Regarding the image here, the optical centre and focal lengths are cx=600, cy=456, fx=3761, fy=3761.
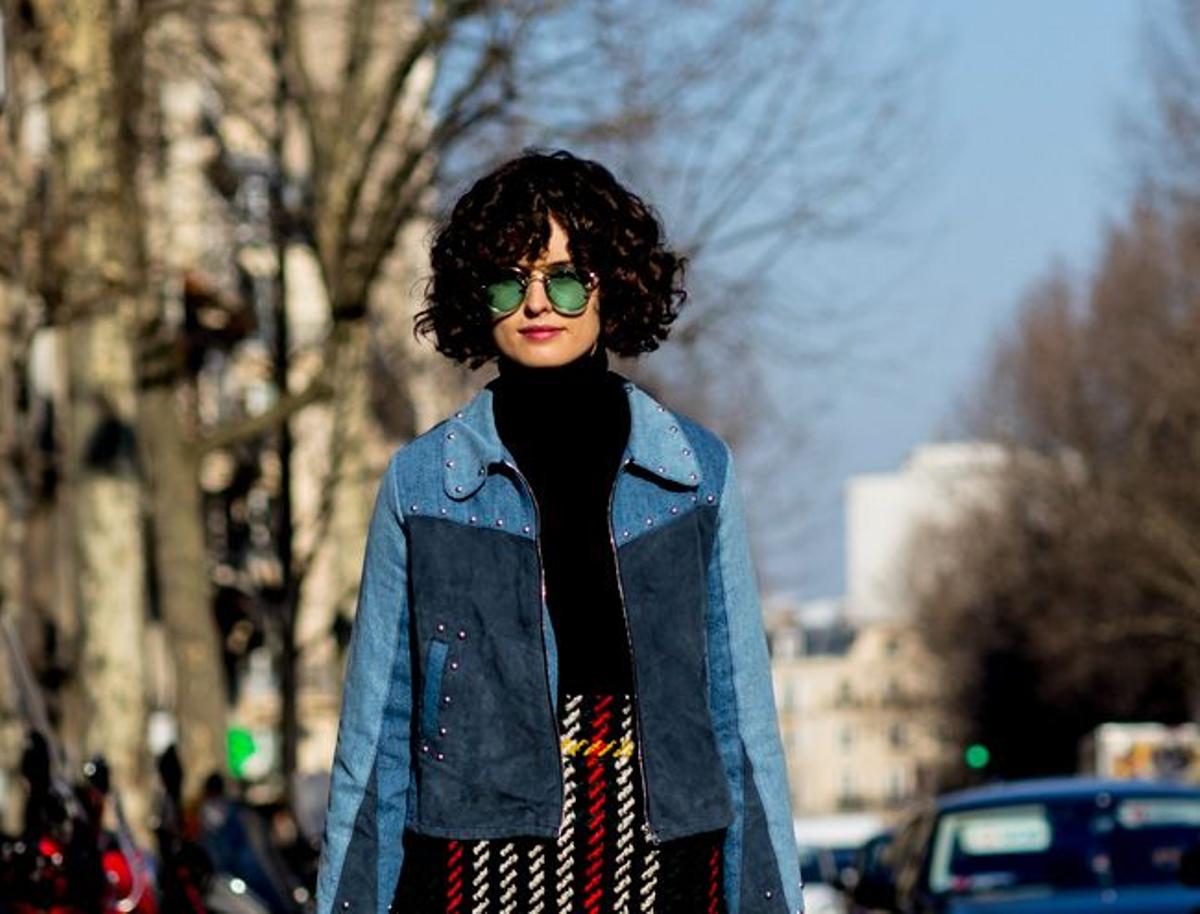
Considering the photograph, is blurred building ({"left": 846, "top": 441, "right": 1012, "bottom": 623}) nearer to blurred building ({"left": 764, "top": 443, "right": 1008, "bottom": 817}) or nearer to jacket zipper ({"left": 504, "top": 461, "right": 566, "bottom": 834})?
blurred building ({"left": 764, "top": 443, "right": 1008, "bottom": 817})

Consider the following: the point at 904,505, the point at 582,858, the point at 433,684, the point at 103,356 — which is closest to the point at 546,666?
the point at 433,684

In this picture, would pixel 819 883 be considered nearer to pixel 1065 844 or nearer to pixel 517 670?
pixel 1065 844

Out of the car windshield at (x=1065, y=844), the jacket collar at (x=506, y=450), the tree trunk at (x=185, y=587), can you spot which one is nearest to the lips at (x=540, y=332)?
the jacket collar at (x=506, y=450)

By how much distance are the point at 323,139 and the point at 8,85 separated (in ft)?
17.7

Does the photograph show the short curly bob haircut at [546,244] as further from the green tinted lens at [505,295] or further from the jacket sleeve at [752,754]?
the jacket sleeve at [752,754]

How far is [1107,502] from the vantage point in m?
68.5

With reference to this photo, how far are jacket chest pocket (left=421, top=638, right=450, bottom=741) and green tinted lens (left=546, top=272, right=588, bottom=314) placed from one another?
0.53m

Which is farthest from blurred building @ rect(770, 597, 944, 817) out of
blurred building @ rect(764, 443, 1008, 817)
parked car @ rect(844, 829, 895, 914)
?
parked car @ rect(844, 829, 895, 914)

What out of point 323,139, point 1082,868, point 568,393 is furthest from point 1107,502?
point 568,393

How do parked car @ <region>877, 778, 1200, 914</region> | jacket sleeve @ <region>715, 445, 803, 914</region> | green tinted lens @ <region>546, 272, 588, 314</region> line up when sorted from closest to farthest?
jacket sleeve @ <region>715, 445, 803, 914</region> → green tinted lens @ <region>546, 272, 588, 314</region> → parked car @ <region>877, 778, 1200, 914</region>

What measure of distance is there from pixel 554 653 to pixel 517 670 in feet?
0.23

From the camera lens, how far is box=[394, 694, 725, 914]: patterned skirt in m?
5.18

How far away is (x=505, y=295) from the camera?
5.40 meters

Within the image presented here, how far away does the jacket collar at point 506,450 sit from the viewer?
5277mm
